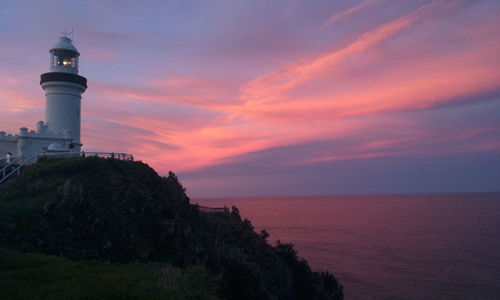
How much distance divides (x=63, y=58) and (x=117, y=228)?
77.4 feet

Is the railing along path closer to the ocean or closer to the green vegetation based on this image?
the green vegetation

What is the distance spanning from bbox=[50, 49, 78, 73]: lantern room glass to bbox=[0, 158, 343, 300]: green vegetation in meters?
13.9

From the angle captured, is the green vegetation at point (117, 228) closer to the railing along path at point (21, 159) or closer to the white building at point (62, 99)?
the railing along path at point (21, 159)

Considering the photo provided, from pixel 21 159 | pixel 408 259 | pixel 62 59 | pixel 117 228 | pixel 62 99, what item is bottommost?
pixel 408 259

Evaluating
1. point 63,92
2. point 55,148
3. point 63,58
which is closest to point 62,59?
point 63,58

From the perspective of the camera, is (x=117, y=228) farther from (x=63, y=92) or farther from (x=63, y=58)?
(x=63, y=58)

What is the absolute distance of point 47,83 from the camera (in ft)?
109

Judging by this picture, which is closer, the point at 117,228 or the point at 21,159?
the point at 117,228

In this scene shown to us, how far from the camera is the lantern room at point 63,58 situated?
3375cm

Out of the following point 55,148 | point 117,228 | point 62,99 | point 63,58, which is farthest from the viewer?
point 63,58

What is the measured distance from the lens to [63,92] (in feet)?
111

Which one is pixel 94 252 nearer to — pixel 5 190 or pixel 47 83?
pixel 5 190

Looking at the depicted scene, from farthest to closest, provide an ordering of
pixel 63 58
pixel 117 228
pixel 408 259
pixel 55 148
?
pixel 408 259 < pixel 63 58 < pixel 55 148 < pixel 117 228

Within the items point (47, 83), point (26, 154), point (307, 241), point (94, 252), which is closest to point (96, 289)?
point (94, 252)
